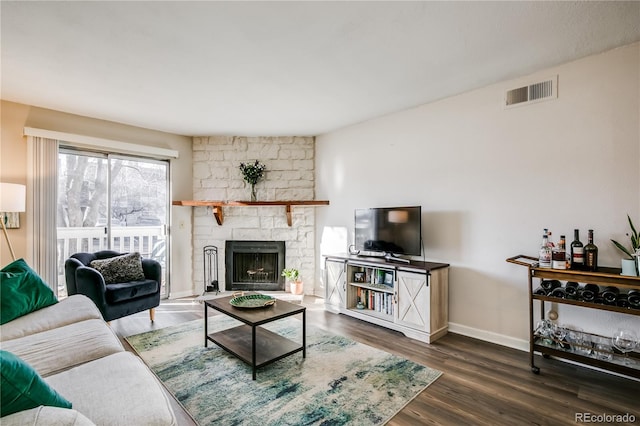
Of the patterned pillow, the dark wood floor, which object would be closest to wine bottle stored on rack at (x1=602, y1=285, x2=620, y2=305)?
the dark wood floor

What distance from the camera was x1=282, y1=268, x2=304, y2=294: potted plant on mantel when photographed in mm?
4656

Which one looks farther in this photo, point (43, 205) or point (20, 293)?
point (43, 205)

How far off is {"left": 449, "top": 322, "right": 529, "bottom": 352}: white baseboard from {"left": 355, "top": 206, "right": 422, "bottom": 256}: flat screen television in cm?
87

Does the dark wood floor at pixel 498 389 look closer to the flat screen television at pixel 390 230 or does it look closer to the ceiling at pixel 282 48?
the flat screen television at pixel 390 230

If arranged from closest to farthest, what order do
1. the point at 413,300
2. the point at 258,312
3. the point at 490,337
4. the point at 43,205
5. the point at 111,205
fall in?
the point at 258,312 < the point at 490,337 < the point at 413,300 < the point at 43,205 < the point at 111,205

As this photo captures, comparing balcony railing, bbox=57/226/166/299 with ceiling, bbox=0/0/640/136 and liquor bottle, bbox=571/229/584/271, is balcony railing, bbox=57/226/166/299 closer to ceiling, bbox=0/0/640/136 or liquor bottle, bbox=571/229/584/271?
ceiling, bbox=0/0/640/136

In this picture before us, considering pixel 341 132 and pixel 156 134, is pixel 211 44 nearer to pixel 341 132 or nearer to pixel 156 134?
pixel 341 132

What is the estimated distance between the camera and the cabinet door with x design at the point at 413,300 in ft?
9.87

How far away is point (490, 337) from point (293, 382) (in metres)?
1.99

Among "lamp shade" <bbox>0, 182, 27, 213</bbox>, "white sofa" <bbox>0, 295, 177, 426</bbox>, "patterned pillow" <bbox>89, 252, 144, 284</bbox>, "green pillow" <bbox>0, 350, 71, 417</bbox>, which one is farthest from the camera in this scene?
"patterned pillow" <bbox>89, 252, 144, 284</bbox>

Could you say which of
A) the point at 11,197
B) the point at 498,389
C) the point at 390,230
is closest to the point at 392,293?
the point at 390,230

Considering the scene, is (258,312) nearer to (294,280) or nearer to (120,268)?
(120,268)

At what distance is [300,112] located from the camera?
12.4ft

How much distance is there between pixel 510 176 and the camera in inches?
114
